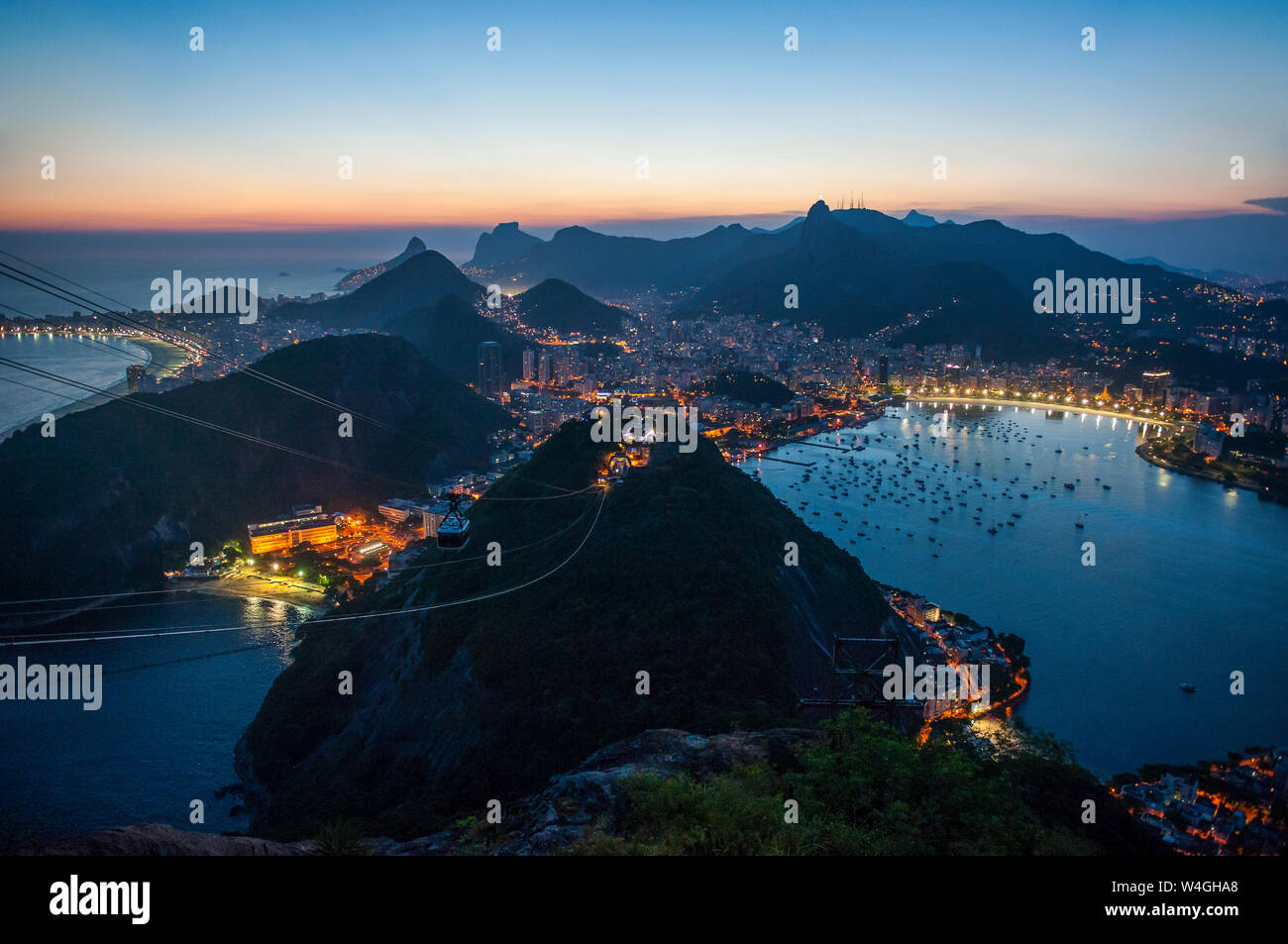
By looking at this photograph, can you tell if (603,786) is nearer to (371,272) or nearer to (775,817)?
(775,817)

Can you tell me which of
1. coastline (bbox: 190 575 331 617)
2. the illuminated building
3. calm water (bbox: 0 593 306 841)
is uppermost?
the illuminated building

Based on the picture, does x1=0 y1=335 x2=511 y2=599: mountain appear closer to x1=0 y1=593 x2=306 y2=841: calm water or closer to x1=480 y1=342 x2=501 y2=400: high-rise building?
x1=0 y1=593 x2=306 y2=841: calm water

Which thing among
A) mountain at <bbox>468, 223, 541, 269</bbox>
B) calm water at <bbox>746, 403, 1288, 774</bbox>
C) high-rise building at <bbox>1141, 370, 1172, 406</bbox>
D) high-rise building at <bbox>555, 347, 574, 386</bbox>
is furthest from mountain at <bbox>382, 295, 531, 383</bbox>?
mountain at <bbox>468, 223, 541, 269</bbox>

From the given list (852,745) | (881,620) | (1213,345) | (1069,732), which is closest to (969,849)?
(852,745)

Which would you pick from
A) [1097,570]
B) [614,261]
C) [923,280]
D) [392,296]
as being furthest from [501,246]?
[1097,570]

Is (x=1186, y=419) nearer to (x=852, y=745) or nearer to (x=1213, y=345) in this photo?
(x=1213, y=345)

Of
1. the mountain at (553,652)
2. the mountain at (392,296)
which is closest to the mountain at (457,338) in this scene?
the mountain at (392,296)
